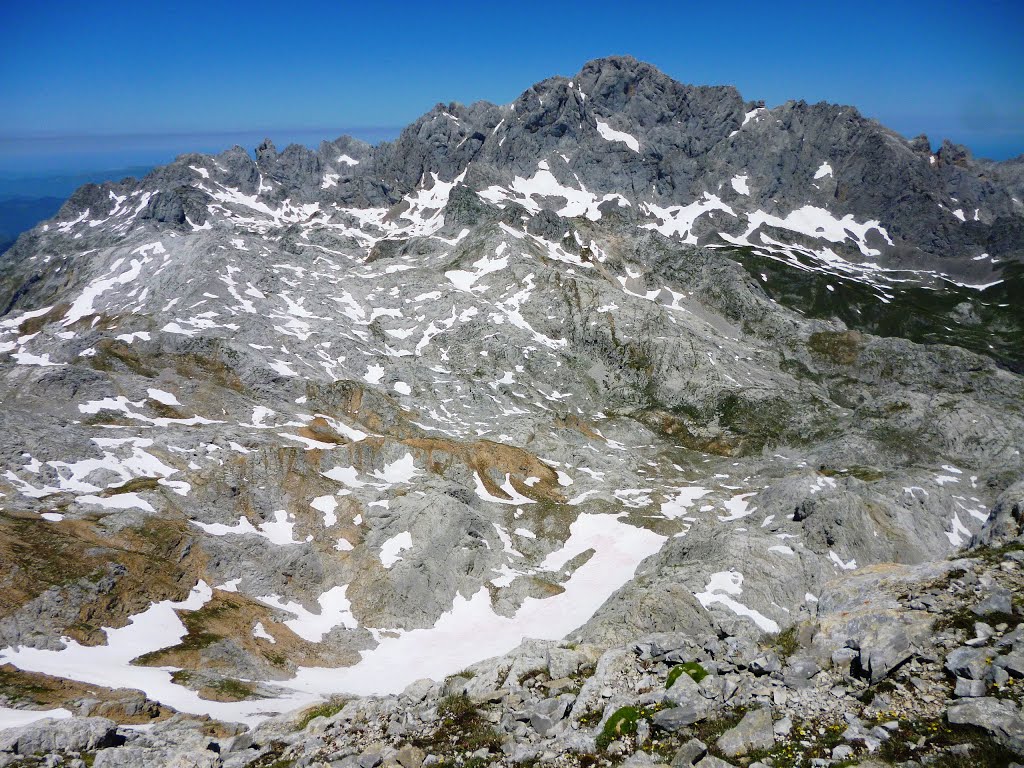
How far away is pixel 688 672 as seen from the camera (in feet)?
76.2

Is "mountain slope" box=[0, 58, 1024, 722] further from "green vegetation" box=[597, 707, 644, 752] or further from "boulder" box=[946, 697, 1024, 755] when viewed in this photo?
"boulder" box=[946, 697, 1024, 755]

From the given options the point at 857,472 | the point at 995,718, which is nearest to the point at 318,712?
the point at 995,718

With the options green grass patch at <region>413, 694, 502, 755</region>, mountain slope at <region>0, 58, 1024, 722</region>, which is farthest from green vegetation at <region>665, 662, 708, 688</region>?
mountain slope at <region>0, 58, 1024, 722</region>

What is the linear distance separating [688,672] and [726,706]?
2933 millimetres

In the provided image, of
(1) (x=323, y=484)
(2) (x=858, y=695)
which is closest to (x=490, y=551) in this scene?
(1) (x=323, y=484)

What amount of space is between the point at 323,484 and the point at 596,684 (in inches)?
2877

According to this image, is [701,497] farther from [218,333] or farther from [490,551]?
[218,333]

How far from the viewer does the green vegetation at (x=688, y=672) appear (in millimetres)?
22750

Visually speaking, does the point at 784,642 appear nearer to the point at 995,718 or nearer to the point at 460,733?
the point at 995,718

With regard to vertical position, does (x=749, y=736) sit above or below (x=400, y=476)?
above

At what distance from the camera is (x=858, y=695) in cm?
1917

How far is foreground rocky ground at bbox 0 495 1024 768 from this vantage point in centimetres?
1703

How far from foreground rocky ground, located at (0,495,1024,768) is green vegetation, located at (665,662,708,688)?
0.10 m

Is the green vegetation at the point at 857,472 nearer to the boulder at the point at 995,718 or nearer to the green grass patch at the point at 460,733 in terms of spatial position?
the green grass patch at the point at 460,733
